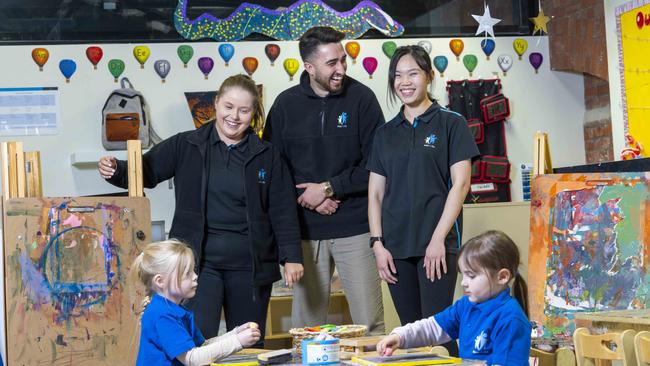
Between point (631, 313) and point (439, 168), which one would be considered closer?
point (631, 313)

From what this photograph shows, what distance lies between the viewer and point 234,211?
324 cm

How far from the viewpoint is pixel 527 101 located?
5980 millimetres

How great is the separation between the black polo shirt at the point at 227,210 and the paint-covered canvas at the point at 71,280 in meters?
0.75

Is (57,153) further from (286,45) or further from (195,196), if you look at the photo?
(195,196)

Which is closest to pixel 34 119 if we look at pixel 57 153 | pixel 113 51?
pixel 57 153

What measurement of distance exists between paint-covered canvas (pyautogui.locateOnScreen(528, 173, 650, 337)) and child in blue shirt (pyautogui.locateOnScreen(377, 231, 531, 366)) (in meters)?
1.33

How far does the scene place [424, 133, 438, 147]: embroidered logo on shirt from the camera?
324 centimetres

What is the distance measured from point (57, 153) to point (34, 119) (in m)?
0.23

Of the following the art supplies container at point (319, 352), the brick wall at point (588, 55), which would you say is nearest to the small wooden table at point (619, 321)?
the art supplies container at point (319, 352)

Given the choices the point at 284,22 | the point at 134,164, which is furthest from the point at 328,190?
the point at 284,22

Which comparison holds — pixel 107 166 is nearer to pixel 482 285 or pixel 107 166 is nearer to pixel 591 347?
pixel 482 285

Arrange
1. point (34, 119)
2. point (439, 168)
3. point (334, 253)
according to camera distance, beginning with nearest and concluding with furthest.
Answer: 1. point (439, 168)
2. point (334, 253)
3. point (34, 119)

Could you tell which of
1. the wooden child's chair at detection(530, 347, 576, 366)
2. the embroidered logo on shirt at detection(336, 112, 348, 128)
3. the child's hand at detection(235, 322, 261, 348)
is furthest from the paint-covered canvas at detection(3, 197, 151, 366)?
the wooden child's chair at detection(530, 347, 576, 366)

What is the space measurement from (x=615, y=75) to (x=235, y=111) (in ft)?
8.50
